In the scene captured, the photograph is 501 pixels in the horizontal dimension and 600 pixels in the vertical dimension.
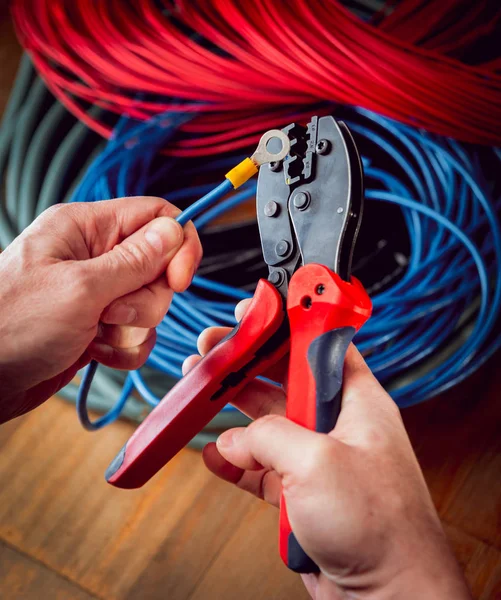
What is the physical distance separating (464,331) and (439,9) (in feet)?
2.39

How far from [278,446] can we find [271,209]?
296mm

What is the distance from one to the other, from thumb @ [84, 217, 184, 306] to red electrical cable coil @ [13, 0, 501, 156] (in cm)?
59

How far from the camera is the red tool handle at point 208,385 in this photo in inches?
27.7

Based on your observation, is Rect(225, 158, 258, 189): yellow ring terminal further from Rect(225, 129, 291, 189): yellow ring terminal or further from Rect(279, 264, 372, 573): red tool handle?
Rect(279, 264, 372, 573): red tool handle

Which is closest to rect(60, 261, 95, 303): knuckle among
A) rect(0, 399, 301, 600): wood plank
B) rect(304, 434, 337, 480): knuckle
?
rect(304, 434, 337, 480): knuckle

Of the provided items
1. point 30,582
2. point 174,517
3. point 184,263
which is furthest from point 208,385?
point 30,582

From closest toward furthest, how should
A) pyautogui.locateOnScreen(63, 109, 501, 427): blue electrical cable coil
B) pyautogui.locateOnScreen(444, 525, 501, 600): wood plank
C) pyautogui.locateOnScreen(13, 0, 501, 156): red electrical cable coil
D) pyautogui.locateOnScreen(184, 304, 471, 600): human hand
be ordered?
pyautogui.locateOnScreen(184, 304, 471, 600): human hand, pyautogui.locateOnScreen(444, 525, 501, 600): wood plank, pyautogui.locateOnScreen(63, 109, 501, 427): blue electrical cable coil, pyautogui.locateOnScreen(13, 0, 501, 156): red electrical cable coil

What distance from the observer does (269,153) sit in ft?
2.28

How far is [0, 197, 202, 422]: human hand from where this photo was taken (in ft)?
2.25

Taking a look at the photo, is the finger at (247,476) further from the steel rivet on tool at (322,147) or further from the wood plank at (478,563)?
the steel rivet on tool at (322,147)

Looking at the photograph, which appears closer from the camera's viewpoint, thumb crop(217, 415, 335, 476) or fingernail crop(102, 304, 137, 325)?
thumb crop(217, 415, 335, 476)

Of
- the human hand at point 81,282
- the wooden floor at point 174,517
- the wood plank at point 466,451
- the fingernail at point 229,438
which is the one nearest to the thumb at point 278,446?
the fingernail at point 229,438

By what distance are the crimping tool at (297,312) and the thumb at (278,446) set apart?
36 mm

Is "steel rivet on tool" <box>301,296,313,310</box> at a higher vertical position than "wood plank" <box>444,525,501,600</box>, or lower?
higher
